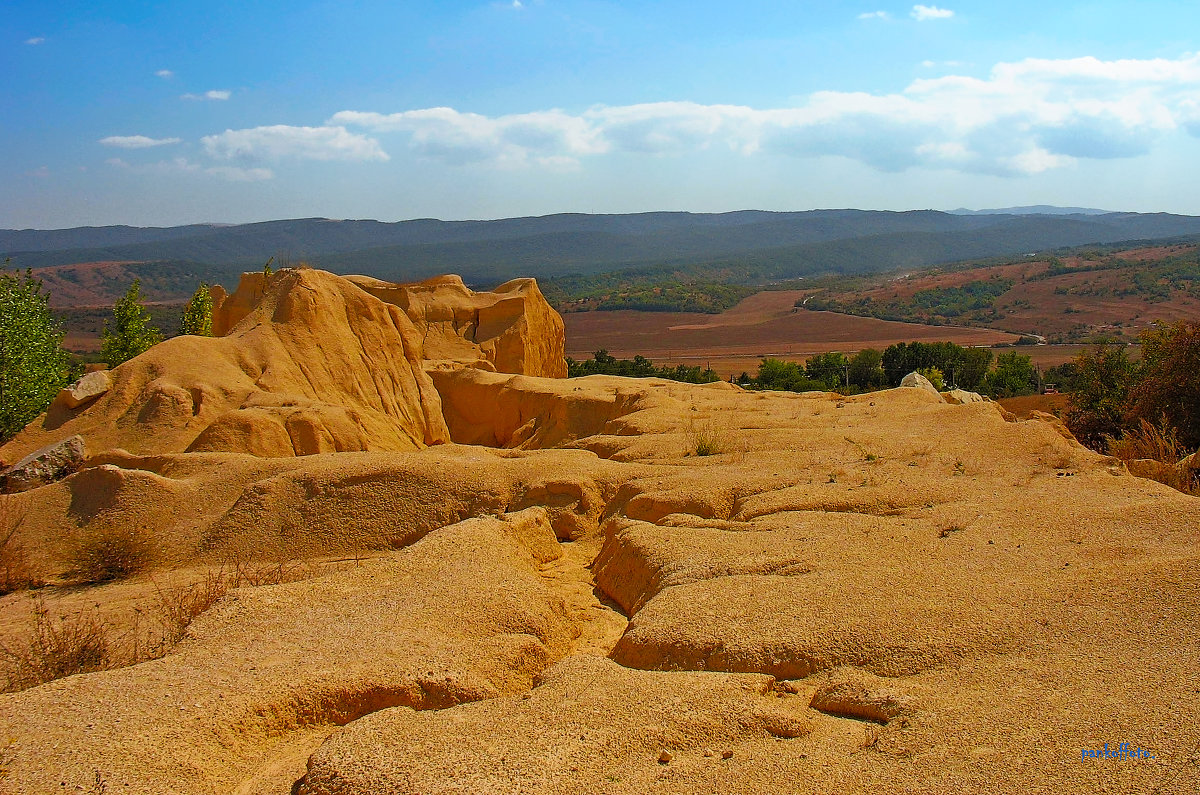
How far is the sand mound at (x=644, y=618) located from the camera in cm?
414

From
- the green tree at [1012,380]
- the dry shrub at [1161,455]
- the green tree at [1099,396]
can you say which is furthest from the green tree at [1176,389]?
the green tree at [1012,380]

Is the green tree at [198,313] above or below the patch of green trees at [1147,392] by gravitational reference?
above

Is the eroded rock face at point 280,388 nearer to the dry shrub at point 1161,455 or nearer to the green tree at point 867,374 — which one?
the dry shrub at point 1161,455

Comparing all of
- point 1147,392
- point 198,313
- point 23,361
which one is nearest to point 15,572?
point 23,361

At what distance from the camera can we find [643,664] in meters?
5.76

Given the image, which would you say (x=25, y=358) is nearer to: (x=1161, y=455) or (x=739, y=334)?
(x=1161, y=455)

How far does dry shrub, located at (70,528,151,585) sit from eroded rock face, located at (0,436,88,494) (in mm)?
3682

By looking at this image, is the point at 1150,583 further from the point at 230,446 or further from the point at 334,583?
the point at 230,446

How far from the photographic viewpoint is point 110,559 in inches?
360

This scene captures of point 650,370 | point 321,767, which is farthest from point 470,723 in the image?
point 650,370

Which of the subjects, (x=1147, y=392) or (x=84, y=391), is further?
(x=1147, y=392)

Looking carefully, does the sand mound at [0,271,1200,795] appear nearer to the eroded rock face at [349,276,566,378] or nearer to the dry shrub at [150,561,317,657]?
the dry shrub at [150,561,317,657]

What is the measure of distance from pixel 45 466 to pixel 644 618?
10649mm

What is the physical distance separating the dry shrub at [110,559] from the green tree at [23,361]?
9.98 metres
